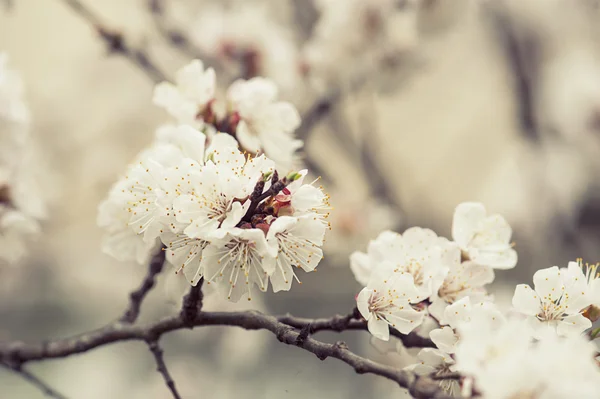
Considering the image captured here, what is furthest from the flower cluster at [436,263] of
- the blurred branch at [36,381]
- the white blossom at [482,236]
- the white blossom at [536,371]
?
the blurred branch at [36,381]

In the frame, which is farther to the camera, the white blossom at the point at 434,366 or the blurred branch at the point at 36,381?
the blurred branch at the point at 36,381

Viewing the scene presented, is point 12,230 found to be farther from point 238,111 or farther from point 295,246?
point 295,246

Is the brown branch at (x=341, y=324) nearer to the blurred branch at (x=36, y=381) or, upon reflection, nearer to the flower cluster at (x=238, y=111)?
the flower cluster at (x=238, y=111)

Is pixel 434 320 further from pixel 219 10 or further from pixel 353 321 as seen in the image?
pixel 219 10

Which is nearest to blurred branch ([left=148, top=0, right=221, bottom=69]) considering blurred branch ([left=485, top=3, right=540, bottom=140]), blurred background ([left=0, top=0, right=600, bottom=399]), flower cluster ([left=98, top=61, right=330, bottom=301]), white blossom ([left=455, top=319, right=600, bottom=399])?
blurred background ([left=0, top=0, right=600, bottom=399])

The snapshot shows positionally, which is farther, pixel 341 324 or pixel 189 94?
pixel 189 94

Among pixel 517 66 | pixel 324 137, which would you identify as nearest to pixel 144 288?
pixel 517 66

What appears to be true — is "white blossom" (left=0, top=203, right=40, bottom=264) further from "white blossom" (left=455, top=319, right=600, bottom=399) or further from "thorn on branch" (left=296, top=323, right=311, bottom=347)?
"white blossom" (left=455, top=319, right=600, bottom=399)
